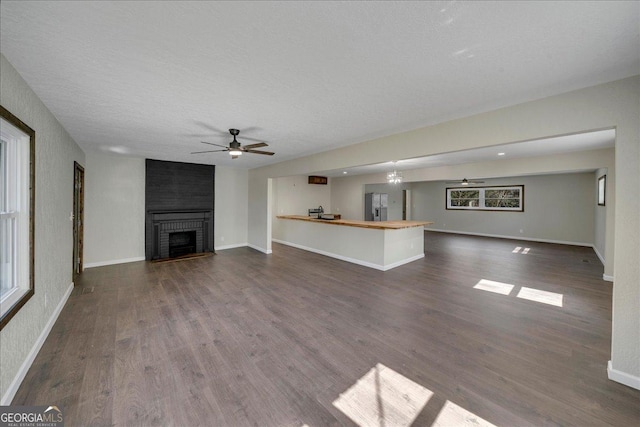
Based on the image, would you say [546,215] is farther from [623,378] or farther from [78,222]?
[78,222]

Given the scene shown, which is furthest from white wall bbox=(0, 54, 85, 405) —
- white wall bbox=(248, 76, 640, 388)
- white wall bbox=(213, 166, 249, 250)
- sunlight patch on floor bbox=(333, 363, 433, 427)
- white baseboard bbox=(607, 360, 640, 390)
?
white baseboard bbox=(607, 360, 640, 390)

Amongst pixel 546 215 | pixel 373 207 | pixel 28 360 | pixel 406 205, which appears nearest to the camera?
pixel 28 360

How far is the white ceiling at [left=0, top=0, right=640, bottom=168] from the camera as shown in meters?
1.33

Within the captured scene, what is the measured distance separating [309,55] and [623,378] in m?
3.49

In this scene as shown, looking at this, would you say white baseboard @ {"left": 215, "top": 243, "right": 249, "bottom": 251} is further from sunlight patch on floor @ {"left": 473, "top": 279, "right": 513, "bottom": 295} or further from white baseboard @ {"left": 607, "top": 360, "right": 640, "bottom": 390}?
white baseboard @ {"left": 607, "top": 360, "right": 640, "bottom": 390}

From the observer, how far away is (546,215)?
804 centimetres

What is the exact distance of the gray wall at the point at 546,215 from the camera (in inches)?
290

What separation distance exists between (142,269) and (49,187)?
2908mm

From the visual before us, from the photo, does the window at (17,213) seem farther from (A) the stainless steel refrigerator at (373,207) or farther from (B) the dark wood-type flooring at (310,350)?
(A) the stainless steel refrigerator at (373,207)

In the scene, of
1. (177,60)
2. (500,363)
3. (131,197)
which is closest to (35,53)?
(177,60)

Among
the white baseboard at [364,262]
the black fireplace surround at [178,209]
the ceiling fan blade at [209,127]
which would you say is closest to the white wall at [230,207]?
the black fireplace surround at [178,209]

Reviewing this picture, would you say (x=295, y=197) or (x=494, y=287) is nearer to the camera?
(x=494, y=287)

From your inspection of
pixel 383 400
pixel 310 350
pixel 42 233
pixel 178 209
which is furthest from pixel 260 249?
pixel 383 400

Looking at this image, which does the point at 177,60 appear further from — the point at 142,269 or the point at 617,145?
the point at 142,269
